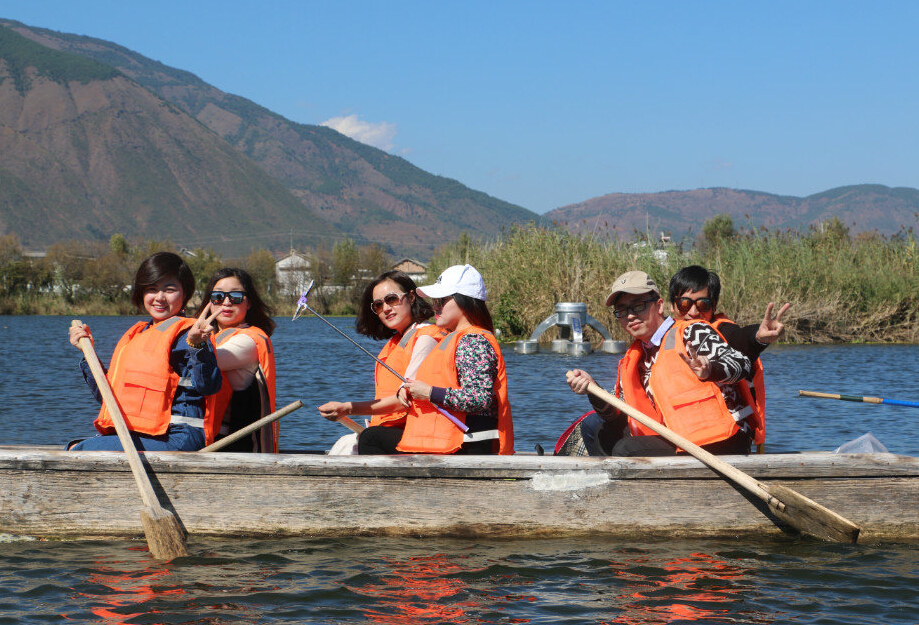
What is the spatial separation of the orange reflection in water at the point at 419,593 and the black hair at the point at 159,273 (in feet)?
5.97

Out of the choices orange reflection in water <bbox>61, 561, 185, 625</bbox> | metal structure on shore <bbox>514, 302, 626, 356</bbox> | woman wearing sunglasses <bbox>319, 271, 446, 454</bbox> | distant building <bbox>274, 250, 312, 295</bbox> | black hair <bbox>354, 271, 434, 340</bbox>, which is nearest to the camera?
orange reflection in water <bbox>61, 561, 185, 625</bbox>

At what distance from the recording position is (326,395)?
15.1 metres

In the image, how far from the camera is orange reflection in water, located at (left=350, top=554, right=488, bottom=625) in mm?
4449

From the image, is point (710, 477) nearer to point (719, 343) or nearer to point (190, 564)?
point (719, 343)

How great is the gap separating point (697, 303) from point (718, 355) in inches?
18.0

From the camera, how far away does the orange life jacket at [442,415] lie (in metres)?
5.08

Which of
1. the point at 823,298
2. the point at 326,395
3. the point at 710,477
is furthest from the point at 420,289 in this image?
the point at 823,298

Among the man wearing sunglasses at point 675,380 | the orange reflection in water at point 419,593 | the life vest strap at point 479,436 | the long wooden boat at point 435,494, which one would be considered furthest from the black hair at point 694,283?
the orange reflection in water at point 419,593

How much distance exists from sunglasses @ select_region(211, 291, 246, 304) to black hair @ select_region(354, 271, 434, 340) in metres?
0.70

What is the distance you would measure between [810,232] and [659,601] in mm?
20084

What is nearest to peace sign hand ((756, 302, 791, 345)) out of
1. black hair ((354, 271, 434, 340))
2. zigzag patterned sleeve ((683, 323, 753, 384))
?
zigzag patterned sleeve ((683, 323, 753, 384))

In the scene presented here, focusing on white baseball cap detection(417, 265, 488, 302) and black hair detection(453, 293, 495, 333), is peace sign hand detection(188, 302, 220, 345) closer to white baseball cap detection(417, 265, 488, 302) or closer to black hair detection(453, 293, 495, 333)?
white baseball cap detection(417, 265, 488, 302)

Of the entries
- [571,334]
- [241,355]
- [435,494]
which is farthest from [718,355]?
[571,334]

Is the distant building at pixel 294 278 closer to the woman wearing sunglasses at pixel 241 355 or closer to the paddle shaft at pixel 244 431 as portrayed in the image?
the woman wearing sunglasses at pixel 241 355
